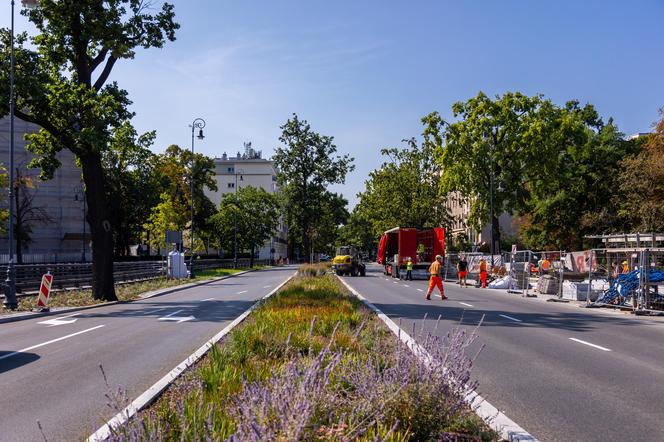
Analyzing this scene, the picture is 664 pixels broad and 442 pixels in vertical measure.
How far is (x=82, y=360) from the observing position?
410 inches

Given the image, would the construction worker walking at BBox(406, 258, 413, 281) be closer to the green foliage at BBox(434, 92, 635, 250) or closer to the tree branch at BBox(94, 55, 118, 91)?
the green foliage at BBox(434, 92, 635, 250)

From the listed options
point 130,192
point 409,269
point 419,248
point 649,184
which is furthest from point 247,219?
point 649,184

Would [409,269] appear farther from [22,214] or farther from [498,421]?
[22,214]

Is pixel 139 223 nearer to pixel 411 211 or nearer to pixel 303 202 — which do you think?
pixel 303 202

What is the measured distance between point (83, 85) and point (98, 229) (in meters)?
5.67

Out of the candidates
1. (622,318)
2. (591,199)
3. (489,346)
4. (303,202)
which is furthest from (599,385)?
(303,202)

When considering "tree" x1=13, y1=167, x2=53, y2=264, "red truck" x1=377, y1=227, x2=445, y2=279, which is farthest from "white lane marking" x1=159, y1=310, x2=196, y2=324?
"tree" x1=13, y1=167, x2=53, y2=264

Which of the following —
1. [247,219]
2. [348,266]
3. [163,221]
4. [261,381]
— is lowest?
[348,266]

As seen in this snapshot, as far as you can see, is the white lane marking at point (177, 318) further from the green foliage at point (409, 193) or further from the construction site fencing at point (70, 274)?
the green foliage at point (409, 193)

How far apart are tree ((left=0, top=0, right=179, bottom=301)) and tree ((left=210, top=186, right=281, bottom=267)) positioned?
171 feet

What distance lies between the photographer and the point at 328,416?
14.1 feet

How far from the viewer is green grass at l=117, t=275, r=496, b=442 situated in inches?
165

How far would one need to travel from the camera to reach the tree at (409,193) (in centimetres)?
6669

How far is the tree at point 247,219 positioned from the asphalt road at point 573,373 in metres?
62.9
